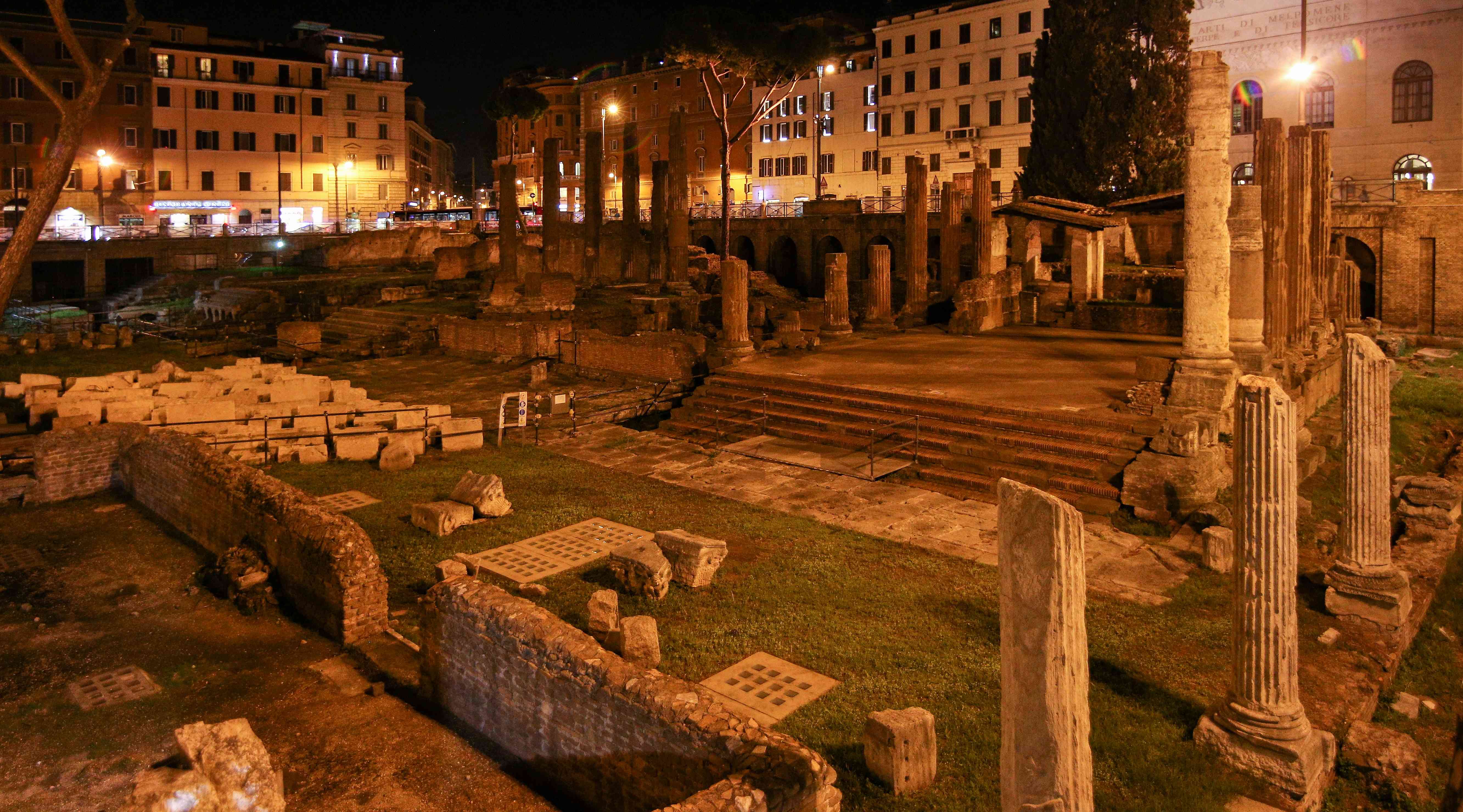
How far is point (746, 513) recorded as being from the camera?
12328mm

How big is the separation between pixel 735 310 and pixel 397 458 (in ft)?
23.6

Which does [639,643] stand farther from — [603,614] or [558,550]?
[558,550]

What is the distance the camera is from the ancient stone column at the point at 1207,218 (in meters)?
12.2

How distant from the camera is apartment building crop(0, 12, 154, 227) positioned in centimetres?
5259

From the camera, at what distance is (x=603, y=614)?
8.38 metres

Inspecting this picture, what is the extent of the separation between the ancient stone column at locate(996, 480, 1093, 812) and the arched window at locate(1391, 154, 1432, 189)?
128 feet

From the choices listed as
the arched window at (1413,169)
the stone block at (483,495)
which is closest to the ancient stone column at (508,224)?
the stone block at (483,495)

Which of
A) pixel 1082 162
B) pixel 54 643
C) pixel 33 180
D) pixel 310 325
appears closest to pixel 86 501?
pixel 54 643

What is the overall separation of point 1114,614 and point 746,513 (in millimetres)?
4596

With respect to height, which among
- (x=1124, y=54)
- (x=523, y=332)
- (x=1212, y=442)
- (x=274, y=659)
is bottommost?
(x=274, y=659)

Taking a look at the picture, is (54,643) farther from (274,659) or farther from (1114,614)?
(1114,614)

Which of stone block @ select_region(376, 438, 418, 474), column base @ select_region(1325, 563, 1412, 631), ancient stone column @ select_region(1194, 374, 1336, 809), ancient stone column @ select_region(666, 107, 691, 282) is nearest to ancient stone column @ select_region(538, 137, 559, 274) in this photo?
ancient stone column @ select_region(666, 107, 691, 282)

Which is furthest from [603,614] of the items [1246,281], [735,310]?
[735,310]

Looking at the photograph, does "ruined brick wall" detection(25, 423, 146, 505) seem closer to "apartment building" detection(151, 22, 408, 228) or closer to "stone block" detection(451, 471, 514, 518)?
"stone block" detection(451, 471, 514, 518)
